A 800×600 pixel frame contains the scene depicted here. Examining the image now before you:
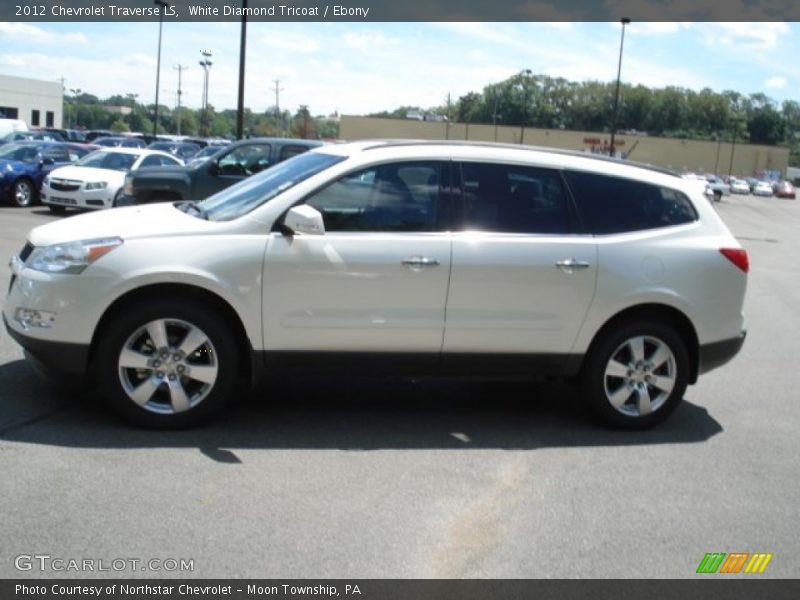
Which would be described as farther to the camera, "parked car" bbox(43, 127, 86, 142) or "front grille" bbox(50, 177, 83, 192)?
"parked car" bbox(43, 127, 86, 142)

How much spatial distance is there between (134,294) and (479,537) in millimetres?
2557

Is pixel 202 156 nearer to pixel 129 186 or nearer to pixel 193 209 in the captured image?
pixel 129 186

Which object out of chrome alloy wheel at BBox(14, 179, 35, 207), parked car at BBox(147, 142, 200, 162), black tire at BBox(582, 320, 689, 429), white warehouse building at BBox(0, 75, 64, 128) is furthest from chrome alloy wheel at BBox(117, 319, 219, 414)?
white warehouse building at BBox(0, 75, 64, 128)

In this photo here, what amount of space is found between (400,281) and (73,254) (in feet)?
6.52

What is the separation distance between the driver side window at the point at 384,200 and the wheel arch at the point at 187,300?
828 mm

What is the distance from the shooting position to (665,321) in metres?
6.07

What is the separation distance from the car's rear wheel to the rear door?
16.8 meters

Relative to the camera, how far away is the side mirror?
5.29 meters

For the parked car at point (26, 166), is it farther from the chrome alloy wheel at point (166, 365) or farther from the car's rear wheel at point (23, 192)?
the chrome alloy wheel at point (166, 365)

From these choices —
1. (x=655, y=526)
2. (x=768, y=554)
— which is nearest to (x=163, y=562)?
(x=655, y=526)

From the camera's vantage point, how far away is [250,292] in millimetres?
5336

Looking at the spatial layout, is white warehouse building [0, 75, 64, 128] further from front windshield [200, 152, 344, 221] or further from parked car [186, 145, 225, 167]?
front windshield [200, 152, 344, 221]

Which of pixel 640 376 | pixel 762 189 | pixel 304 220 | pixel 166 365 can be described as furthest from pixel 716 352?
pixel 762 189

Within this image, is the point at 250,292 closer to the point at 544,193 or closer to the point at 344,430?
the point at 344,430
